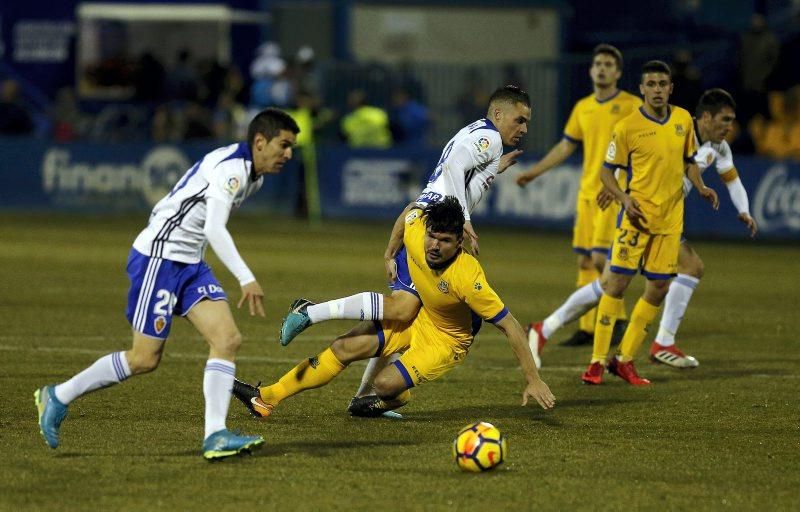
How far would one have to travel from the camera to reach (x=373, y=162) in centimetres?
2541

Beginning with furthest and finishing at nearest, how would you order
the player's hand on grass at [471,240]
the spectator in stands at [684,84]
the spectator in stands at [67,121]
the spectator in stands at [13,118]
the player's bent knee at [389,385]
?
the spectator in stands at [67,121]
the spectator in stands at [13,118]
the spectator in stands at [684,84]
the player's hand on grass at [471,240]
the player's bent knee at [389,385]

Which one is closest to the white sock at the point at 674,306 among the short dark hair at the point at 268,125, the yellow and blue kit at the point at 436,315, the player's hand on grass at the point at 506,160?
the player's hand on grass at the point at 506,160

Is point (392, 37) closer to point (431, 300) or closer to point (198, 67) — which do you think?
point (198, 67)

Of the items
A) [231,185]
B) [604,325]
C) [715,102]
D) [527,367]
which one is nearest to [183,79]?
[715,102]

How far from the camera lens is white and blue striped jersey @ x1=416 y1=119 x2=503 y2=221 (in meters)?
9.23

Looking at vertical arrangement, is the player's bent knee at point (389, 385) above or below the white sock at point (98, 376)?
below

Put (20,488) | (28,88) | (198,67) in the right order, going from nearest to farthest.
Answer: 1. (20,488)
2. (198,67)
3. (28,88)

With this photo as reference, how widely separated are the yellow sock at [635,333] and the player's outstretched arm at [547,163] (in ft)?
5.80

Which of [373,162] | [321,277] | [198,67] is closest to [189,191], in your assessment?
[321,277]

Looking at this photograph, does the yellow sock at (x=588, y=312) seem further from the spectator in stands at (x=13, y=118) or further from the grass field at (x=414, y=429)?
the spectator in stands at (x=13, y=118)

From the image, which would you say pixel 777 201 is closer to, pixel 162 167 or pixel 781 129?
pixel 781 129

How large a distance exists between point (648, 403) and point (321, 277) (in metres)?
7.94

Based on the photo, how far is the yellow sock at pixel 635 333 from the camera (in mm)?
10570

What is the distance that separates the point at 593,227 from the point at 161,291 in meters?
5.66
